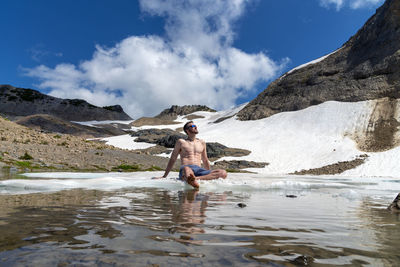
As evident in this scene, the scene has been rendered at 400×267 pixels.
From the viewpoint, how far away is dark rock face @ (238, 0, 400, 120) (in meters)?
42.7

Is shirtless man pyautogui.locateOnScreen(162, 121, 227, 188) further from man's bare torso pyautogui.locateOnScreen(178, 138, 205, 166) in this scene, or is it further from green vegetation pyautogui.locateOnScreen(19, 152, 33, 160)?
green vegetation pyautogui.locateOnScreen(19, 152, 33, 160)

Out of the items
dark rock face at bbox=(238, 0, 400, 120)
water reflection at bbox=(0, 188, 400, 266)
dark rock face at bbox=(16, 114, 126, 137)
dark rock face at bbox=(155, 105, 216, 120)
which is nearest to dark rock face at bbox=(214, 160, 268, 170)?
dark rock face at bbox=(238, 0, 400, 120)

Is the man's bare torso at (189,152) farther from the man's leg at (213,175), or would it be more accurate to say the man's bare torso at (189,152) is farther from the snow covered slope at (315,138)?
the snow covered slope at (315,138)

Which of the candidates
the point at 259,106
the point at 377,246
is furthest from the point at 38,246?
the point at 259,106

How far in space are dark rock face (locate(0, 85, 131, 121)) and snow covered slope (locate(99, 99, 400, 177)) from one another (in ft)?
189

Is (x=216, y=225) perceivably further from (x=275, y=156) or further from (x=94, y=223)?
(x=275, y=156)

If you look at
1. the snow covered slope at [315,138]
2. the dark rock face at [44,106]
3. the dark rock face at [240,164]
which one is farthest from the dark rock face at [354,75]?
the dark rock face at [44,106]

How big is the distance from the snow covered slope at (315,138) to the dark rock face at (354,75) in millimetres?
2063

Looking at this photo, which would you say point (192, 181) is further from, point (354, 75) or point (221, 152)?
point (354, 75)

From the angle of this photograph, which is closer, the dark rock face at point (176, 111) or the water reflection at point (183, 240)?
the water reflection at point (183, 240)

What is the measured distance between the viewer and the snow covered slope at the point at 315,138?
2909 centimetres

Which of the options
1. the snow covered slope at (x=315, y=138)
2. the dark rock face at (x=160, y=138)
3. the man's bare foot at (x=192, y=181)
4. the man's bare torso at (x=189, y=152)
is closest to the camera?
the man's bare foot at (x=192, y=181)

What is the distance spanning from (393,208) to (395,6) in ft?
182

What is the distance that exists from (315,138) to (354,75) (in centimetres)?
1671
